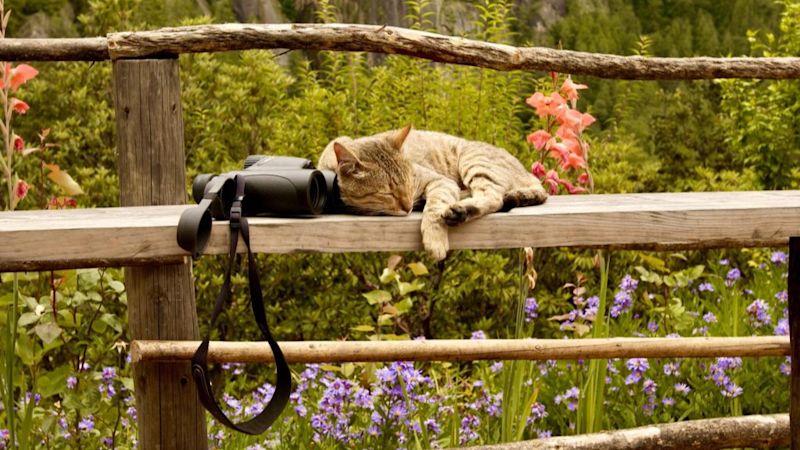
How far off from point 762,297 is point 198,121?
133 inches

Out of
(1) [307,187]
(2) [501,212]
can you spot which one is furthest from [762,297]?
(1) [307,187]

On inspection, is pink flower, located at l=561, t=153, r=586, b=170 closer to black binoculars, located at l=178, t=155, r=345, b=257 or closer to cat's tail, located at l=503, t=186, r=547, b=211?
cat's tail, located at l=503, t=186, r=547, b=211

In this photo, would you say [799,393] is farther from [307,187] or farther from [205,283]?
[205,283]

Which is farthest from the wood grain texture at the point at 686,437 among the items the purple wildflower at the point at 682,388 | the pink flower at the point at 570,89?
the pink flower at the point at 570,89

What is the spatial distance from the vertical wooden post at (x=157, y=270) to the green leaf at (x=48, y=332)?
0.60 m

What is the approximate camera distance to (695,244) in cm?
270

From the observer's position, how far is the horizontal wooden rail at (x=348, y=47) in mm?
2643

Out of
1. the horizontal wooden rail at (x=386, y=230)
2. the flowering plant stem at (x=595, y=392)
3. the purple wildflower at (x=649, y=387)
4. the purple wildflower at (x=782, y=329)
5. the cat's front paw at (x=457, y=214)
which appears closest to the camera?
the horizontal wooden rail at (x=386, y=230)

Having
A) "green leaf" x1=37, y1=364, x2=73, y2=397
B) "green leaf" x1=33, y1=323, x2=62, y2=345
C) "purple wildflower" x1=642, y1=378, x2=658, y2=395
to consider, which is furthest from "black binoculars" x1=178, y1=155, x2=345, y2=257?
"purple wildflower" x1=642, y1=378, x2=658, y2=395

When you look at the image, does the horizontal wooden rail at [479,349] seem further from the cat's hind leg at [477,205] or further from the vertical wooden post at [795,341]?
the cat's hind leg at [477,205]

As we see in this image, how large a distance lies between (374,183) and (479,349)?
65cm

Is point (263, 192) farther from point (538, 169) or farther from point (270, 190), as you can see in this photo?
point (538, 169)

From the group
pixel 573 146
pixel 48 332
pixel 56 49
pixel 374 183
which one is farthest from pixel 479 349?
pixel 56 49

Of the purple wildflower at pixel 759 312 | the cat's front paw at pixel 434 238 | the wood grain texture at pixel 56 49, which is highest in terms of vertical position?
the wood grain texture at pixel 56 49
